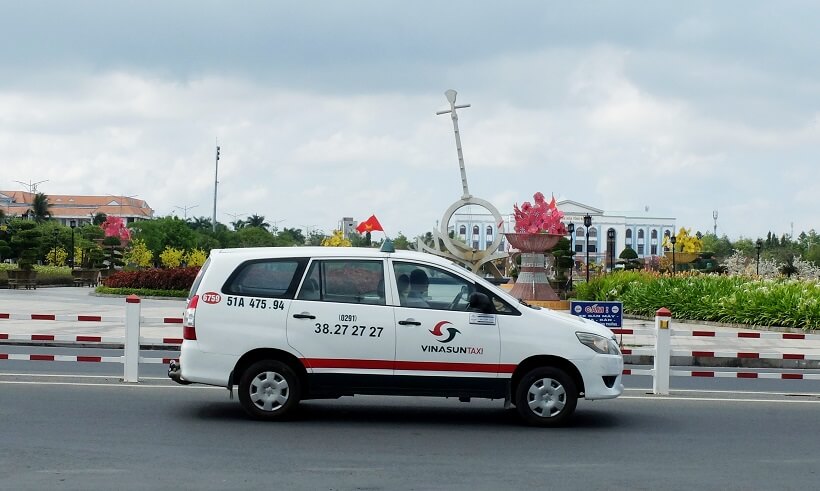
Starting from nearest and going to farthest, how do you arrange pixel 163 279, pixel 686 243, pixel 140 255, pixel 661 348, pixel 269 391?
pixel 269 391
pixel 661 348
pixel 163 279
pixel 686 243
pixel 140 255

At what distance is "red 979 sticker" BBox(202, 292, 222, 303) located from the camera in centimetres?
1027

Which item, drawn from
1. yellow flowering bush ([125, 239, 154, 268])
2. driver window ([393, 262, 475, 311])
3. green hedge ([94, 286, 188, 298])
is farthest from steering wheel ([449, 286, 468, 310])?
yellow flowering bush ([125, 239, 154, 268])

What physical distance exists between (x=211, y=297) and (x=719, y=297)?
2270 centimetres

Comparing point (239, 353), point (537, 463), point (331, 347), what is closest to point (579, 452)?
point (537, 463)

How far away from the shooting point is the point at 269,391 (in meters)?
10.2

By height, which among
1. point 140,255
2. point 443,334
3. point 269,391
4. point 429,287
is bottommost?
point 269,391

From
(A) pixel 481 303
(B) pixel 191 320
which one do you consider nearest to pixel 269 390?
(B) pixel 191 320

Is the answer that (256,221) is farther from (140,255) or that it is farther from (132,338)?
(132,338)

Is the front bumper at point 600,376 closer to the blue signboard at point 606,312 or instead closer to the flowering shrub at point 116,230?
the blue signboard at point 606,312

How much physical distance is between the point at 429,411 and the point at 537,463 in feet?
9.35

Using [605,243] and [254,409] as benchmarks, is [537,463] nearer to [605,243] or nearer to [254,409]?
[254,409]

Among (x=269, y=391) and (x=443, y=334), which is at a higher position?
(x=443, y=334)

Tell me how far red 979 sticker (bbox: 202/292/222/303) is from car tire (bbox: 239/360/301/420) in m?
0.76

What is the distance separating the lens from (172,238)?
301 feet
